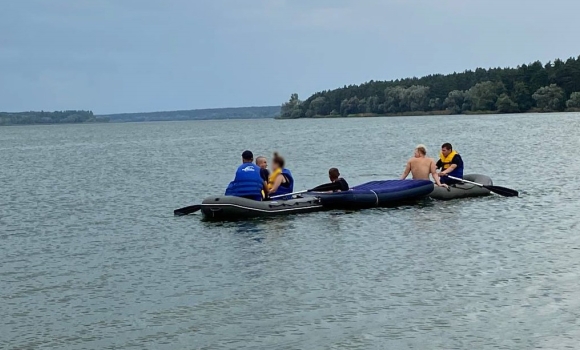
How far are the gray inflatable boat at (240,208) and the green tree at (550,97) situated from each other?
385ft

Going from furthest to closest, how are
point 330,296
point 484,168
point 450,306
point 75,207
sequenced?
point 484,168
point 75,207
point 330,296
point 450,306

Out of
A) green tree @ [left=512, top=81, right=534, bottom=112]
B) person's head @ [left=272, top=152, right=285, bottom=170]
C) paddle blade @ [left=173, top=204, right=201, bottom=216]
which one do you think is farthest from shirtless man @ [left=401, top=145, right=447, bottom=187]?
green tree @ [left=512, top=81, right=534, bottom=112]

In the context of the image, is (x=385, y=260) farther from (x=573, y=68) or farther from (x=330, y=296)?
(x=573, y=68)

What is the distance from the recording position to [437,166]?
86.5ft

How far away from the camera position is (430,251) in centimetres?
1753

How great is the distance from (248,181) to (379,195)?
3.61m

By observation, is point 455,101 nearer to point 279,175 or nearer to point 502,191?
point 502,191

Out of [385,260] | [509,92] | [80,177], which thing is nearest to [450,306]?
[385,260]

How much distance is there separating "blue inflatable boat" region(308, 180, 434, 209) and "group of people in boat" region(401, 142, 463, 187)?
2.41 feet

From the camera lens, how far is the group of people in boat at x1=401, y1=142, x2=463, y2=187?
2512 centimetres

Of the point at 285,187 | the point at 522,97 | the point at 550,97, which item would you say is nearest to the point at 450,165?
the point at 285,187

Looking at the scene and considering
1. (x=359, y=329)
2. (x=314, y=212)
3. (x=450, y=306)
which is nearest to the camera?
(x=359, y=329)

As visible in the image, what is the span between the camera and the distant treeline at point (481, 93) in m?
134

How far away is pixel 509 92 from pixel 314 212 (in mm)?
125243
